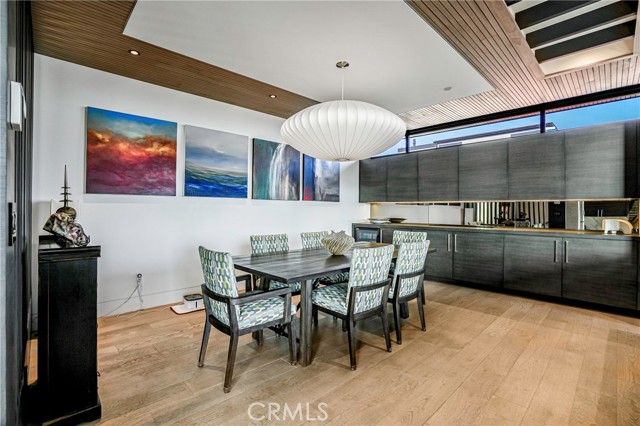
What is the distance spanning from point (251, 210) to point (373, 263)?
9.28 ft

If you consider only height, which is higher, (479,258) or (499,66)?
(499,66)

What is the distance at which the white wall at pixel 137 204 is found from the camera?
316cm

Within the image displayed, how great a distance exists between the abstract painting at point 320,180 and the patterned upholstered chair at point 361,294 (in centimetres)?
313

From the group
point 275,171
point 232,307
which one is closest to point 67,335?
point 232,307

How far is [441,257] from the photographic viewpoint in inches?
201

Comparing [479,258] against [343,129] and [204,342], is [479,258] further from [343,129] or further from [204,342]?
[204,342]

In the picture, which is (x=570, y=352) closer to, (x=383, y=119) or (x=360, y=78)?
(x=383, y=119)

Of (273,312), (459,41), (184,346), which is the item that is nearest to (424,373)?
(273,312)

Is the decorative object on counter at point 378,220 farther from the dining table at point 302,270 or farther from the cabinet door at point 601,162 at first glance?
the dining table at point 302,270

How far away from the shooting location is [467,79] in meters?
3.70

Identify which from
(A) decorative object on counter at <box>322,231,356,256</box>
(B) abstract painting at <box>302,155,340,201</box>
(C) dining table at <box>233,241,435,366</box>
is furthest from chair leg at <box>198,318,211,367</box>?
(B) abstract painting at <box>302,155,340,201</box>

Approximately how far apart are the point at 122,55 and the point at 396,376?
158 inches

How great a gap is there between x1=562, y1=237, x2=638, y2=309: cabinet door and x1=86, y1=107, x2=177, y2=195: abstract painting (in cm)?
530

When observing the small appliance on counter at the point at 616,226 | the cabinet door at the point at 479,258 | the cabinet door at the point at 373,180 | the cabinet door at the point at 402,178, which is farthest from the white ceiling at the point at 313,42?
the cabinet door at the point at 373,180
